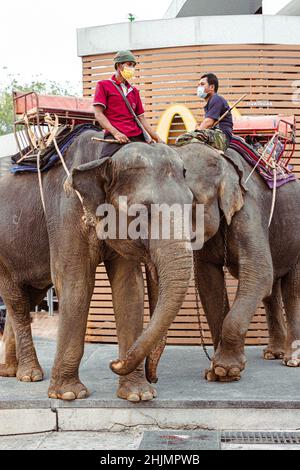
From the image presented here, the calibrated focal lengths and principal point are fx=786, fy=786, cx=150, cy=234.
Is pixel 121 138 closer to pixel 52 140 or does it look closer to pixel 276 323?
pixel 52 140

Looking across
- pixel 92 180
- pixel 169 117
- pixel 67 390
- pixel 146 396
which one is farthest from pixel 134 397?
pixel 169 117

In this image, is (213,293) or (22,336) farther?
(213,293)

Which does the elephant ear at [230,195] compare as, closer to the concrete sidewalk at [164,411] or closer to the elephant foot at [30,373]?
the concrete sidewalk at [164,411]

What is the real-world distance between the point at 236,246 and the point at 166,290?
1997mm

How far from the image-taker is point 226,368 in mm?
6992

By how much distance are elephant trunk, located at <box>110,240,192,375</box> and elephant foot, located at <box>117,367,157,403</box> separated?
789mm

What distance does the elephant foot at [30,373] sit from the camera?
7.36 m

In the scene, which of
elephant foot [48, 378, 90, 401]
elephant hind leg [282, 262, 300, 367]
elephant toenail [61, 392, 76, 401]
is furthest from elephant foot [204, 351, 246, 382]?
elephant toenail [61, 392, 76, 401]

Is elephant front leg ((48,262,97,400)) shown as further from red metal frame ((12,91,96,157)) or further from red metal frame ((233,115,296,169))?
red metal frame ((233,115,296,169))

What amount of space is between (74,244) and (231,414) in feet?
6.00

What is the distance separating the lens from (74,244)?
6.35m
